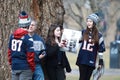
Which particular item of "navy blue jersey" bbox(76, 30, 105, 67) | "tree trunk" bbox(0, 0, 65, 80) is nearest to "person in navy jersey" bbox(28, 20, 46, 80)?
"tree trunk" bbox(0, 0, 65, 80)

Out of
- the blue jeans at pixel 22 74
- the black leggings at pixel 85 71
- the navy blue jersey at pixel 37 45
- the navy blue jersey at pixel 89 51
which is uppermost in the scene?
the navy blue jersey at pixel 37 45

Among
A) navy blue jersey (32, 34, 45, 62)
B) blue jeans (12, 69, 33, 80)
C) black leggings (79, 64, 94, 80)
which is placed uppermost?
navy blue jersey (32, 34, 45, 62)

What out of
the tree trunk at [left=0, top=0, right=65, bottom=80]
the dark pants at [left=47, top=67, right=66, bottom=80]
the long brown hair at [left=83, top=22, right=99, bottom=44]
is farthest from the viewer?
the long brown hair at [left=83, top=22, right=99, bottom=44]

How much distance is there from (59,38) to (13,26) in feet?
3.61

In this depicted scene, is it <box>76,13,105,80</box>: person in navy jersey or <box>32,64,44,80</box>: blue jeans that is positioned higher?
<box>76,13,105,80</box>: person in navy jersey

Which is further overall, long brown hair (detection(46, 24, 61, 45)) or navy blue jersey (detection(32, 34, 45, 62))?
long brown hair (detection(46, 24, 61, 45))

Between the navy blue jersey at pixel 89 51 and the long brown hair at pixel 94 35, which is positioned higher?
the long brown hair at pixel 94 35

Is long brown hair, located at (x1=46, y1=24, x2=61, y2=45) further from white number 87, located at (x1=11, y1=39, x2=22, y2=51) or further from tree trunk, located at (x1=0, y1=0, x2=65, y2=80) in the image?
white number 87, located at (x1=11, y1=39, x2=22, y2=51)

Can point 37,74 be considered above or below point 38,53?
below

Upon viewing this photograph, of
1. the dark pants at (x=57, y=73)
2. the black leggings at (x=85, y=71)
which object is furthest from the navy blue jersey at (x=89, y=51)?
the dark pants at (x=57, y=73)

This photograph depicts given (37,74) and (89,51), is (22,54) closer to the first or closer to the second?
(37,74)

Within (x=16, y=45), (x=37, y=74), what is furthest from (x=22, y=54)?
(x=37, y=74)

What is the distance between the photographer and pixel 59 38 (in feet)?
42.5

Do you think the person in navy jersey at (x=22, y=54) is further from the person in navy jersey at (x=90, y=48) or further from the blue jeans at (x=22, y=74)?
the person in navy jersey at (x=90, y=48)
